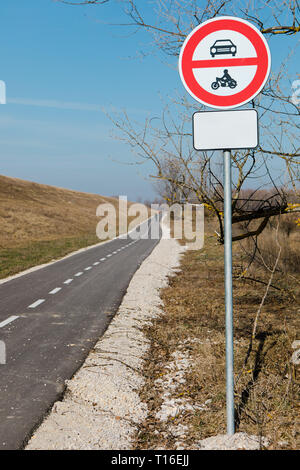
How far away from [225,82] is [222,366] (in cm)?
337

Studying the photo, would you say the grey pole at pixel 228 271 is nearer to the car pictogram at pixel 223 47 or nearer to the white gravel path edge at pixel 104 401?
the car pictogram at pixel 223 47

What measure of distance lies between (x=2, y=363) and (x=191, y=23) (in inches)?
195

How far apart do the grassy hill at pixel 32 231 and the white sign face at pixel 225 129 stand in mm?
12642

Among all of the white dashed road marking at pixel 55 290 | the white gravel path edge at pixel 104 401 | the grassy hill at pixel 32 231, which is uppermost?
the grassy hill at pixel 32 231

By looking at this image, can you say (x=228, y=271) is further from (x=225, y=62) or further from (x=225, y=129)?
(x=225, y=62)

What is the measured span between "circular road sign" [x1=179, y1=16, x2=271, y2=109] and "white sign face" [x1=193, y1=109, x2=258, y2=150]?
0.09 meters

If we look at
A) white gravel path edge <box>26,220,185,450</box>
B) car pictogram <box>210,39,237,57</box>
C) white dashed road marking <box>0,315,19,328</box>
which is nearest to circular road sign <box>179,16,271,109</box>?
car pictogram <box>210,39,237,57</box>

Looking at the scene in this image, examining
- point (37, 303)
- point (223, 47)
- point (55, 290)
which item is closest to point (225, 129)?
point (223, 47)

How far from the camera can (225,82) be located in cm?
300

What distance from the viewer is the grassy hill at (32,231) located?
2006 cm

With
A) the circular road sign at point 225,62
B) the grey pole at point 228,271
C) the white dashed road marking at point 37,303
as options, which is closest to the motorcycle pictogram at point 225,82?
the circular road sign at point 225,62

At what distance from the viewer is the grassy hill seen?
65.8 feet

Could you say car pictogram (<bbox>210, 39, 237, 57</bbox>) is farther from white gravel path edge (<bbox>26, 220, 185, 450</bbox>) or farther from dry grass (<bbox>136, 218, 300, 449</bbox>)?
white gravel path edge (<bbox>26, 220, 185, 450</bbox>)
